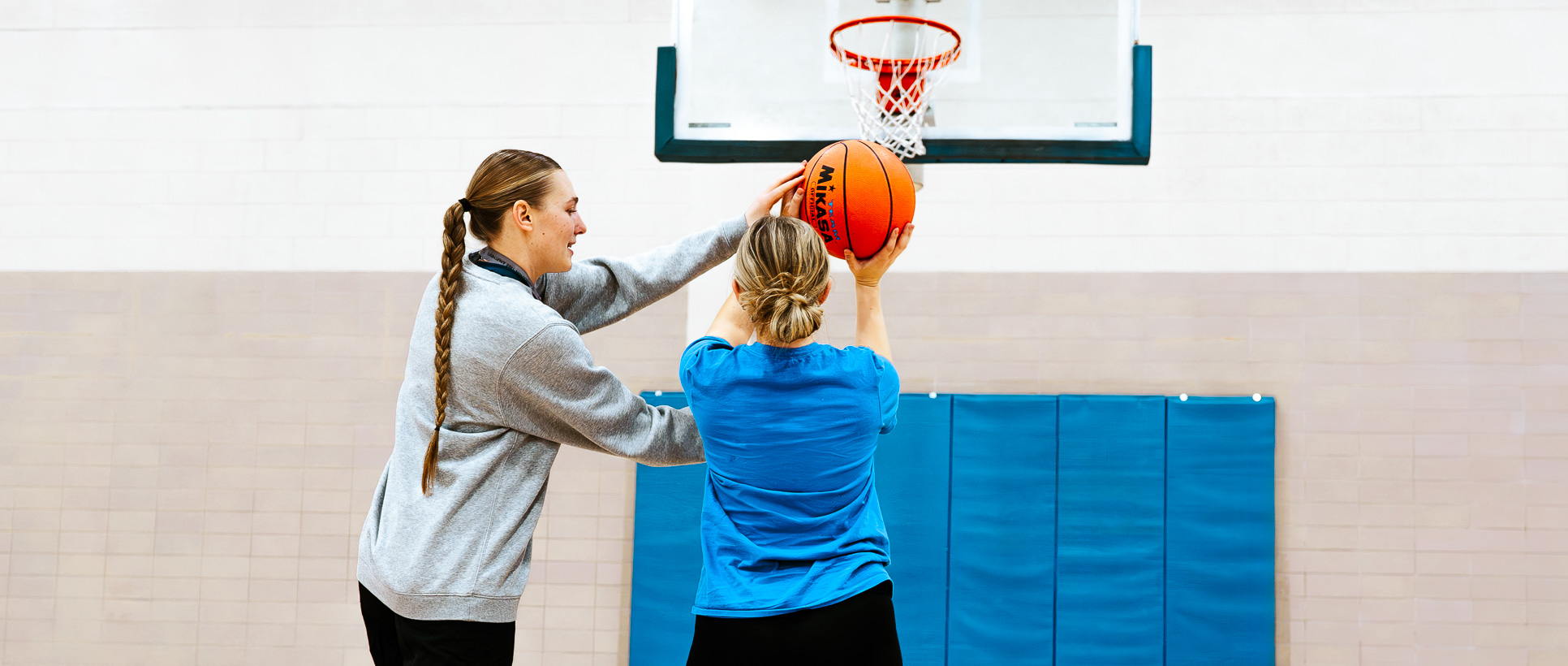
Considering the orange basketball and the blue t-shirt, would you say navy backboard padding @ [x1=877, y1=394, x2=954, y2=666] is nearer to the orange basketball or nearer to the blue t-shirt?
the orange basketball

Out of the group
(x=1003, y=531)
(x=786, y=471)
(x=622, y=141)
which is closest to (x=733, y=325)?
(x=786, y=471)

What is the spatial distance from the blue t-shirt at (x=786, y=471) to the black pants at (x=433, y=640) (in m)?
0.39

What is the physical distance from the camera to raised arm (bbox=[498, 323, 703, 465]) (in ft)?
6.30

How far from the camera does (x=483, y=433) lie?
76.1 inches

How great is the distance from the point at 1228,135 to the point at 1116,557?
2039mm

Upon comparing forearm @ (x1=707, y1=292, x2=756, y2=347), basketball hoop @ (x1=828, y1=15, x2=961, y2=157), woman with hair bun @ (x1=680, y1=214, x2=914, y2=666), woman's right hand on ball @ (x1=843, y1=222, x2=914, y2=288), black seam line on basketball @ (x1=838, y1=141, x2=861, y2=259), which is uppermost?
basketball hoop @ (x1=828, y1=15, x2=961, y2=157)

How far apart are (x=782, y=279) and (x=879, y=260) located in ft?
1.37

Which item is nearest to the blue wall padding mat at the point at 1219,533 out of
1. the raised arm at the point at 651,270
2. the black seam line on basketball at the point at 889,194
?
the black seam line on basketball at the point at 889,194

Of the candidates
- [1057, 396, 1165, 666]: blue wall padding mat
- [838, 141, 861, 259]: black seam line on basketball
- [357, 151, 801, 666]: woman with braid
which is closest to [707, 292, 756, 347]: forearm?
[357, 151, 801, 666]: woman with braid

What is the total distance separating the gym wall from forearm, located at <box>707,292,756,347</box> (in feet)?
9.44

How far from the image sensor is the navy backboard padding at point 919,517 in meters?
4.62

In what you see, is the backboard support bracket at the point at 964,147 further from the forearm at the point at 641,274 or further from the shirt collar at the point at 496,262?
the shirt collar at the point at 496,262

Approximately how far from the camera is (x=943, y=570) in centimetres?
463

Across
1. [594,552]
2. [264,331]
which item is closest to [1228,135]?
[594,552]
